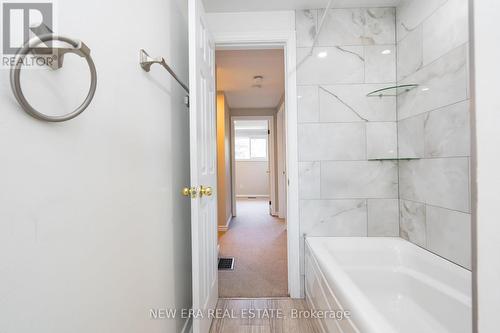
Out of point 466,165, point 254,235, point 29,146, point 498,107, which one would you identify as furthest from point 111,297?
point 254,235

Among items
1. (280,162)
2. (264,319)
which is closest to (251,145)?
(280,162)

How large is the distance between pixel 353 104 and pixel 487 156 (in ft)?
6.05

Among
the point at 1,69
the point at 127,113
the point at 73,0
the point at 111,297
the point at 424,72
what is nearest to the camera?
the point at 1,69

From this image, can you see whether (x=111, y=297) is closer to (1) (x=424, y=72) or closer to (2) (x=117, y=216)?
(2) (x=117, y=216)

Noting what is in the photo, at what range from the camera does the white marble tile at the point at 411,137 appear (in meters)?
1.74

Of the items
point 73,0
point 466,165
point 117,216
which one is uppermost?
point 73,0

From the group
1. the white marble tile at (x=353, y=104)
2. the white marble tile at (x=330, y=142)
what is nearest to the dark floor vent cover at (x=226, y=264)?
the white marble tile at (x=330, y=142)

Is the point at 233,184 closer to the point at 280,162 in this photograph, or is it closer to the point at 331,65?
the point at 280,162

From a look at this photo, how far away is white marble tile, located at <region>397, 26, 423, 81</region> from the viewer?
5.69 ft

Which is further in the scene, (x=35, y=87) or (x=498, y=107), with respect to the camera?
(x=35, y=87)

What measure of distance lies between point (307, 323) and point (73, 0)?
2111 millimetres

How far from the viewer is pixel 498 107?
32 centimetres

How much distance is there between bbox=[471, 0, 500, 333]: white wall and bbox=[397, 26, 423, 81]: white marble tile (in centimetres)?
173

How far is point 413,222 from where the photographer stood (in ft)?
6.07
